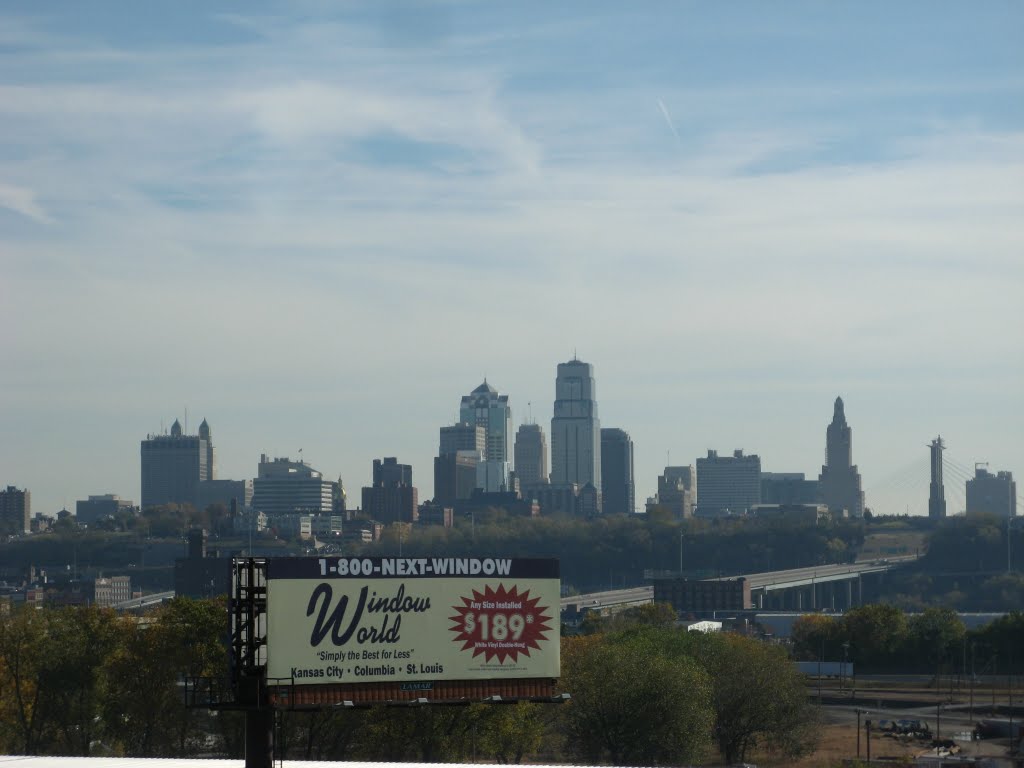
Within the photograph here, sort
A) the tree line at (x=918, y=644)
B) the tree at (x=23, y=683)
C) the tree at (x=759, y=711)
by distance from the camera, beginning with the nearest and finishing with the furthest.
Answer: the tree at (x=23, y=683) < the tree at (x=759, y=711) < the tree line at (x=918, y=644)

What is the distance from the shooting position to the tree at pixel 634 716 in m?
87.6

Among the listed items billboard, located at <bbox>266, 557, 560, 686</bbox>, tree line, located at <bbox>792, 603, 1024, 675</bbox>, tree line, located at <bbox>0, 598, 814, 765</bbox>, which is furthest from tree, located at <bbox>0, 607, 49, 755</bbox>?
tree line, located at <bbox>792, 603, 1024, 675</bbox>

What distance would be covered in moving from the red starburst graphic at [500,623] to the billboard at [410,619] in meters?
0.02

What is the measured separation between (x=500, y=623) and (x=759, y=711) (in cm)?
6566

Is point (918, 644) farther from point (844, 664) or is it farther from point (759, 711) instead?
point (759, 711)

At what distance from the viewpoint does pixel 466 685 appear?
128 feet

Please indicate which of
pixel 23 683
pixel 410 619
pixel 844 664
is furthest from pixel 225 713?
pixel 844 664

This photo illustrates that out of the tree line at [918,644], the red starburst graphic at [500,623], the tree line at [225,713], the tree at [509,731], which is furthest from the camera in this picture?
the tree line at [918,644]

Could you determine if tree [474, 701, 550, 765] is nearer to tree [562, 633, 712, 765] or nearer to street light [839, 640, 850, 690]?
tree [562, 633, 712, 765]

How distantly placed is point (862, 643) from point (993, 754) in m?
67.7

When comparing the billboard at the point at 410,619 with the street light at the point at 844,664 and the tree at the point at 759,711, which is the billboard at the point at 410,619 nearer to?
the tree at the point at 759,711

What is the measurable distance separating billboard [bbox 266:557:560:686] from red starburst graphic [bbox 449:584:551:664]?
0.9 inches

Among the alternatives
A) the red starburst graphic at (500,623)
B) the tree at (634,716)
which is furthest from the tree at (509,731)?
the red starburst graphic at (500,623)

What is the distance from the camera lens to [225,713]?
74.4 m
